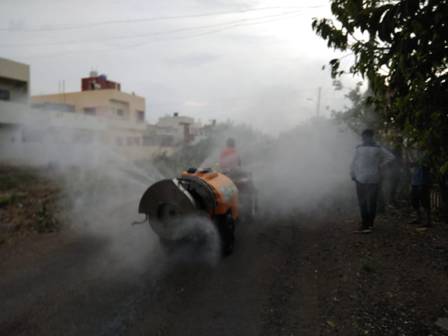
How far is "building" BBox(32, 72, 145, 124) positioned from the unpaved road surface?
22553 mm

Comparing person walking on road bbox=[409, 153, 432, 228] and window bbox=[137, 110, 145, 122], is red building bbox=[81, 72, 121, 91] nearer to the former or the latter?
window bbox=[137, 110, 145, 122]

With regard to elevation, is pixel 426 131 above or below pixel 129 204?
above

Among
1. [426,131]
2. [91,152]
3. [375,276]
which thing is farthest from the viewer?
[91,152]

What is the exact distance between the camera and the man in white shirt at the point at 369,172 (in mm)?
6418

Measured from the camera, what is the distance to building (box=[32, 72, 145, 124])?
28.5 m

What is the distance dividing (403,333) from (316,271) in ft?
5.28

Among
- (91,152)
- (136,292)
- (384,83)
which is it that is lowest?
(136,292)

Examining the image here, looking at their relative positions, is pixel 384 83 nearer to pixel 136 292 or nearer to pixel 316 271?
pixel 316 271

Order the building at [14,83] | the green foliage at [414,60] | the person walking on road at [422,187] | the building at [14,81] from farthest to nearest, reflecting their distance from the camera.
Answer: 1. the building at [14,81]
2. the building at [14,83]
3. the person walking on road at [422,187]
4. the green foliage at [414,60]

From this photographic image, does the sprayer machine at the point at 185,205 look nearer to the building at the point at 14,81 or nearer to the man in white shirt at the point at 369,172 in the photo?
the man in white shirt at the point at 369,172

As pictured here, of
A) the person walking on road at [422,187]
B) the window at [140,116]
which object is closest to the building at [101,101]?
the window at [140,116]

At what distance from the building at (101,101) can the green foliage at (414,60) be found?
82.9 feet

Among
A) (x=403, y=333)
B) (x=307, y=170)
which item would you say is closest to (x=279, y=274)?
(x=403, y=333)

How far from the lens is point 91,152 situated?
11.3 meters
